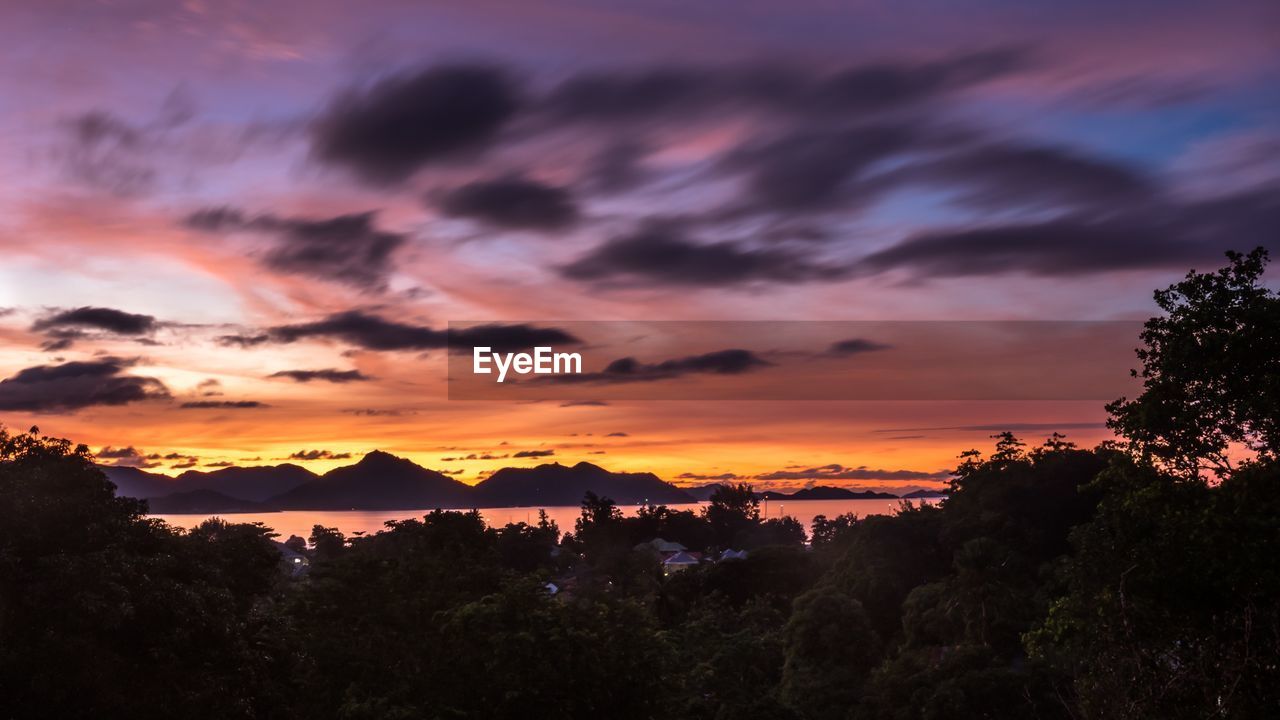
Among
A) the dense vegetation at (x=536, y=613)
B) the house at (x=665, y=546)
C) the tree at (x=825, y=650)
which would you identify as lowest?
the house at (x=665, y=546)

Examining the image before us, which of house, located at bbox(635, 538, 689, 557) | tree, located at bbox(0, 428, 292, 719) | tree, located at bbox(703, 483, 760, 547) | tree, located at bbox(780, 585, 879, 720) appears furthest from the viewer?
tree, located at bbox(703, 483, 760, 547)

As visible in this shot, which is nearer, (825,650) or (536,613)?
(536,613)

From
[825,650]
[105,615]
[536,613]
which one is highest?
[105,615]

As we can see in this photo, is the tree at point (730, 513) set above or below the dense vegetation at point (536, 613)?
below

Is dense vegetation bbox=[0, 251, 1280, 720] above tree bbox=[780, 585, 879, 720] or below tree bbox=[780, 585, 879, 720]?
above

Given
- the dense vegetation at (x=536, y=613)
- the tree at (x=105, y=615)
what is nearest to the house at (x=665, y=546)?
the dense vegetation at (x=536, y=613)

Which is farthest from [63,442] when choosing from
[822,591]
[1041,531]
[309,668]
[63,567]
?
[1041,531]

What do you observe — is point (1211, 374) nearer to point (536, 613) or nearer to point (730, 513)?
point (536, 613)

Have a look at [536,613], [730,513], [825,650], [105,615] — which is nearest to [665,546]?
[730,513]

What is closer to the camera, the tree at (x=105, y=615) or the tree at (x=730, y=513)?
the tree at (x=105, y=615)

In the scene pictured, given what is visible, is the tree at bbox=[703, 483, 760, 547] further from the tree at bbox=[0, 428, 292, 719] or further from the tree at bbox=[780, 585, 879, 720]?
the tree at bbox=[0, 428, 292, 719]

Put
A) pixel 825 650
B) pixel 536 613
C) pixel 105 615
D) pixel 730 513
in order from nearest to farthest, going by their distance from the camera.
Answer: pixel 105 615, pixel 536 613, pixel 825 650, pixel 730 513

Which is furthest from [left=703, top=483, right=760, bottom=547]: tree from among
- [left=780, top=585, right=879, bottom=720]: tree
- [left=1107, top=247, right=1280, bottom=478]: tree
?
[left=1107, top=247, right=1280, bottom=478]: tree

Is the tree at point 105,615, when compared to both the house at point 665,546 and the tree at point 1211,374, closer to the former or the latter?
the tree at point 1211,374
